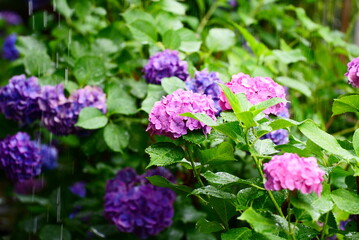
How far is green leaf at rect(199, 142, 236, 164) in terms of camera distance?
105 cm

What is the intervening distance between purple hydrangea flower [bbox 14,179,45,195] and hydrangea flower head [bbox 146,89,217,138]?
73.1 inches

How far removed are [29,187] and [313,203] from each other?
2256 mm

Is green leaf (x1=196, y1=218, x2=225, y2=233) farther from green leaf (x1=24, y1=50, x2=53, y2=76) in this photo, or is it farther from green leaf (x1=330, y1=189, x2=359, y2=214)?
green leaf (x1=24, y1=50, x2=53, y2=76)

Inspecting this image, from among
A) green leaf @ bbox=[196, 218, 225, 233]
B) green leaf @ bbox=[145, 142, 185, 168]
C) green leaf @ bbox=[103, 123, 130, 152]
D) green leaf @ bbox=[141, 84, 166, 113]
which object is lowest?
green leaf @ bbox=[103, 123, 130, 152]

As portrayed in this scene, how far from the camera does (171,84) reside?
4.34 feet

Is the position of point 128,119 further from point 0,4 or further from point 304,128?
point 0,4

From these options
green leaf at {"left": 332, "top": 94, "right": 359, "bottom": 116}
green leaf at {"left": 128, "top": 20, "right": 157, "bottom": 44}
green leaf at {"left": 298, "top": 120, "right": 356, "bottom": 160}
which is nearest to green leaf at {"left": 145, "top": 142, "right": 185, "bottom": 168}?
green leaf at {"left": 298, "top": 120, "right": 356, "bottom": 160}

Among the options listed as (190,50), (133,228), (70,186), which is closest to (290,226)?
(133,228)

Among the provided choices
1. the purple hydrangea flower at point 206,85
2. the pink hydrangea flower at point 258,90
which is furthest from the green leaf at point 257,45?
the pink hydrangea flower at point 258,90

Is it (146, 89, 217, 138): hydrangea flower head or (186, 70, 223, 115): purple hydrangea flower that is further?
(186, 70, 223, 115): purple hydrangea flower

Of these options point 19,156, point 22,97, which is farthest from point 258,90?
point 19,156

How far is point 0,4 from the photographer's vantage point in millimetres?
4500

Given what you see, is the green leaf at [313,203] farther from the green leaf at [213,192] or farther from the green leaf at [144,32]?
the green leaf at [144,32]

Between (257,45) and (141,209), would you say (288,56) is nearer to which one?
(257,45)
